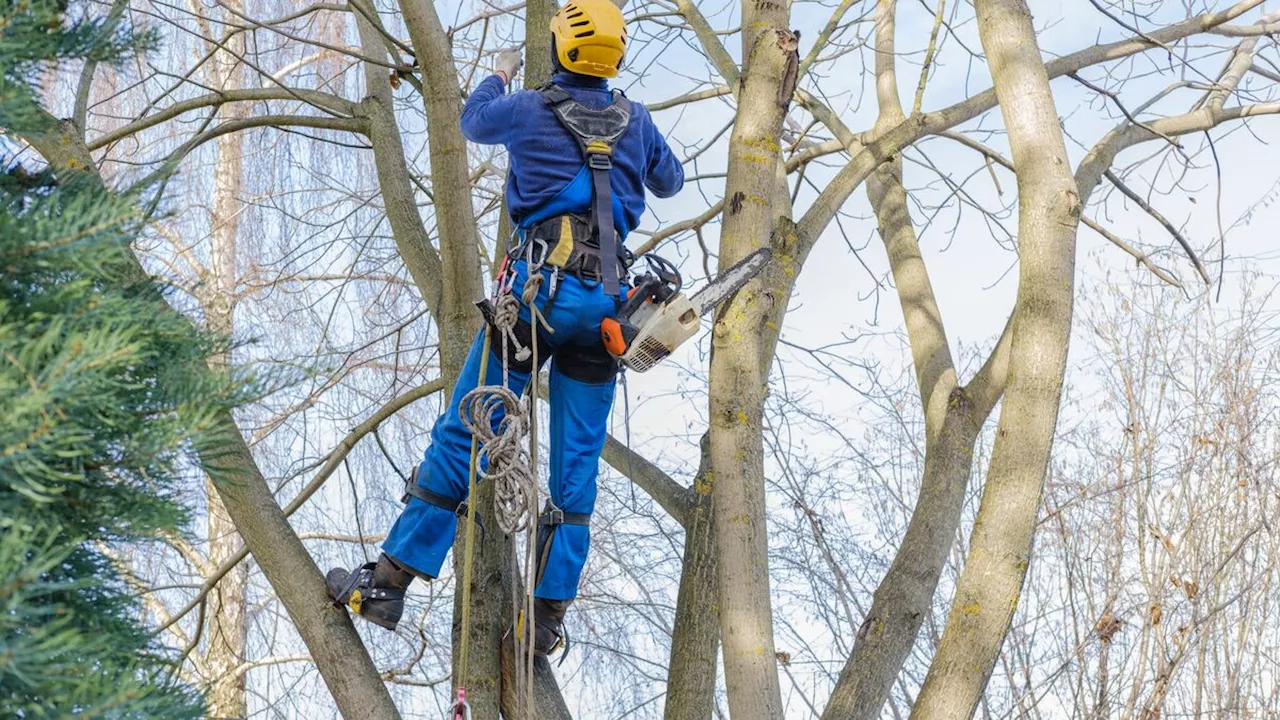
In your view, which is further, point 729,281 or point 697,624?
point 697,624

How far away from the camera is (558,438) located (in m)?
3.78

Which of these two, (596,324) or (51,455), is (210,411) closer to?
(51,455)

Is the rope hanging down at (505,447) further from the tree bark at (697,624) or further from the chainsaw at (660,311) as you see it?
the tree bark at (697,624)

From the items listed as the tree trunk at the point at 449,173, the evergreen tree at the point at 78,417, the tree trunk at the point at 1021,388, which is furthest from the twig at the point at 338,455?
the evergreen tree at the point at 78,417

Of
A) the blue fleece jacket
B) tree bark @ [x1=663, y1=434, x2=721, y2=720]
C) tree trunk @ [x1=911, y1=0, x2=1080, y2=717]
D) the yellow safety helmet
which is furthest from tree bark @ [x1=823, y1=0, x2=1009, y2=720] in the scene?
the yellow safety helmet

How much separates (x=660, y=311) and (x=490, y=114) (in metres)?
0.78

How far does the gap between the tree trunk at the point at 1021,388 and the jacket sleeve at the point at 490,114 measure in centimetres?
140

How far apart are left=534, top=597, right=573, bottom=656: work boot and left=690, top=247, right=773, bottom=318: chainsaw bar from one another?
36.5 inches

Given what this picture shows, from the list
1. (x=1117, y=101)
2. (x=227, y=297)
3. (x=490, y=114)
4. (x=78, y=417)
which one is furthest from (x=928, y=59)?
(x=227, y=297)

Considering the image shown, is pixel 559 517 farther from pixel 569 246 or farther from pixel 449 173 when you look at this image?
pixel 449 173

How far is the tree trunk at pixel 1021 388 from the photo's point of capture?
3.25 m

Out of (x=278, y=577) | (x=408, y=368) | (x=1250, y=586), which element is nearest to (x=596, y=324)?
(x=278, y=577)

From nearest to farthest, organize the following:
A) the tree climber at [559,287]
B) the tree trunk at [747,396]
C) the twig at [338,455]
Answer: the tree trunk at [747,396] → the tree climber at [559,287] → the twig at [338,455]

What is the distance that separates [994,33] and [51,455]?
298 centimetres
